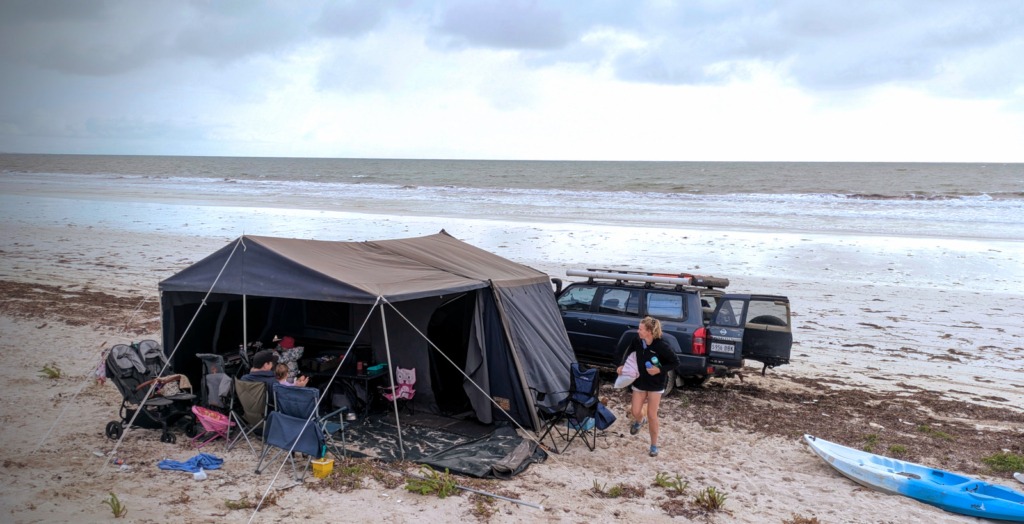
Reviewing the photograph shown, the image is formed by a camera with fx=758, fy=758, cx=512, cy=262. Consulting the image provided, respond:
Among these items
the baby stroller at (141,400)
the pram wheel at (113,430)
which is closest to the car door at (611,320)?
the baby stroller at (141,400)

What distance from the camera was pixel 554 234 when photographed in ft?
84.3

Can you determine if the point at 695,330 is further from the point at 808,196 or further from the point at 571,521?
the point at 808,196

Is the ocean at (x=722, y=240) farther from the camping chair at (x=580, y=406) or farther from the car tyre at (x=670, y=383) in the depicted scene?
the camping chair at (x=580, y=406)

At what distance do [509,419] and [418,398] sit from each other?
1.14 m

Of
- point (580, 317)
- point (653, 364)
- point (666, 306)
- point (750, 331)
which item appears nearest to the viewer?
point (653, 364)

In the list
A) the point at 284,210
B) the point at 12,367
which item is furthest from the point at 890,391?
the point at 284,210

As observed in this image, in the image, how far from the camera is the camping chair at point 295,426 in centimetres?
646

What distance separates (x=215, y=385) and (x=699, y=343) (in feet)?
18.0

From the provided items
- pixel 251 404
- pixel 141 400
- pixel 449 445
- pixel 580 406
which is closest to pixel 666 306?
pixel 580 406

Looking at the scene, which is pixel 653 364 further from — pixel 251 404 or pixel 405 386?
pixel 251 404

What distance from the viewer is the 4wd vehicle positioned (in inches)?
360

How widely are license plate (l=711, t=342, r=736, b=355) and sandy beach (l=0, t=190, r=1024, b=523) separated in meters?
0.64

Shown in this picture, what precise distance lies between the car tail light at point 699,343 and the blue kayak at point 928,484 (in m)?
2.13

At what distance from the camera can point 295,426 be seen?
6.59 m
